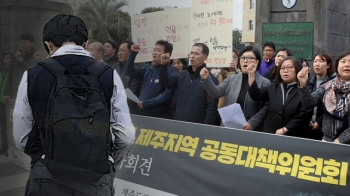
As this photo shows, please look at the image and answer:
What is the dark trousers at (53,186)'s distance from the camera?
84.6 inches

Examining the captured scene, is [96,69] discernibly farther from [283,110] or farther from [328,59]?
[328,59]

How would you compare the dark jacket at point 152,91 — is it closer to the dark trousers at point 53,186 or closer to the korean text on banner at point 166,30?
the korean text on banner at point 166,30

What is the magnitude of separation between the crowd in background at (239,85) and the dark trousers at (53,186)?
661mm

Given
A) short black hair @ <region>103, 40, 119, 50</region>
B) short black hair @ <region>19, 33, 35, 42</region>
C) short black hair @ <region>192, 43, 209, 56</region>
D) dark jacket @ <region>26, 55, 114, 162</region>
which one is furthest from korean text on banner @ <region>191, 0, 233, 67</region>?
dark jacket @ <region>26, 55, 114, 162</region>

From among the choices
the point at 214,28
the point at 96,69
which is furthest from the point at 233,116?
the point at 96,69

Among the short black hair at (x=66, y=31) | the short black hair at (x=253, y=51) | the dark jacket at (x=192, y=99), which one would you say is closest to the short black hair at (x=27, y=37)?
the short black hair at (x=66, y=31)

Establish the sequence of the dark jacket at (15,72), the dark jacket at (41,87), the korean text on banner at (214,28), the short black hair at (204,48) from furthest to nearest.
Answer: the short black hair at (204,48), the korean text on banner at (214,28), the dark jacket at (15,72), the dark jacket at (41,87)

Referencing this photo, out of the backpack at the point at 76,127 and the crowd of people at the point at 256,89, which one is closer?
the backpack at the point at 76,127

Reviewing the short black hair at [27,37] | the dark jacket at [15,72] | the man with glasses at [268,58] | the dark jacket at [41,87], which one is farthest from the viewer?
the man with glasses at [268,58]

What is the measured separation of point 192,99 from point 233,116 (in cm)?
45

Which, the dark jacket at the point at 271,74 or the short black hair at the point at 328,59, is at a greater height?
the short black hair at the point at 328,59

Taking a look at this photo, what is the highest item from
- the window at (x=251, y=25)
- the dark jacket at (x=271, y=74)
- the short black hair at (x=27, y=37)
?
the window at (x=251, y=25)

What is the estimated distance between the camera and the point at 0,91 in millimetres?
2949

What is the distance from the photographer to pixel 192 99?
12.1 feet
